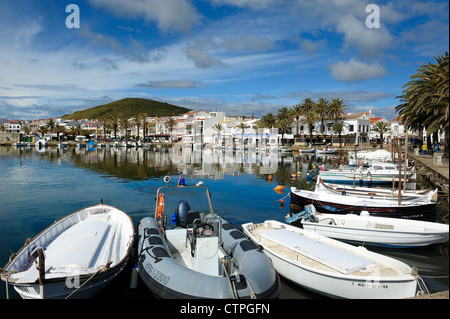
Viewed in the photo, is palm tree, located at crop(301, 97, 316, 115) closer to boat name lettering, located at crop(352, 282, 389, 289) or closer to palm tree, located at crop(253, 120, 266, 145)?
palm tree, located at crop(253, 120, 266, 145)

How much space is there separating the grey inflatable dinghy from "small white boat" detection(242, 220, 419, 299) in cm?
135

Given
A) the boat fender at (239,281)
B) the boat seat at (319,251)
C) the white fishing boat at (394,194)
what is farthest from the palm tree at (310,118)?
the boat fender at (239,281)

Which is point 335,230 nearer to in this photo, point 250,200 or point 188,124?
point 250,200

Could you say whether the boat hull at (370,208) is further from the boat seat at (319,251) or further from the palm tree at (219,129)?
the palm tree at (219,129)

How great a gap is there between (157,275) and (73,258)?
3.00 meters

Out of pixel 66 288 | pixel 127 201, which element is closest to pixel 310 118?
pixel 127 201

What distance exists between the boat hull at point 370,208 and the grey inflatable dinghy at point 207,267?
359 inches

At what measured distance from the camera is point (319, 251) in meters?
10.6

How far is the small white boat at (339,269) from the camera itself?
346 inches

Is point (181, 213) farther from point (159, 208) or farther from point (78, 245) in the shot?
point (78, 245)

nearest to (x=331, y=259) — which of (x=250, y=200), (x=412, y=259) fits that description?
(x=412, y=259)

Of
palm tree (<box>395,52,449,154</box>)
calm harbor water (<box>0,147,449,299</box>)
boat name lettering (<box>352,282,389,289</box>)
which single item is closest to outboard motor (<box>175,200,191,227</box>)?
calm harbor water (<box>0,147,449,299</box>)

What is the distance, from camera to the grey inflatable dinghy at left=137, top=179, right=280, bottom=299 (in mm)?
7805
